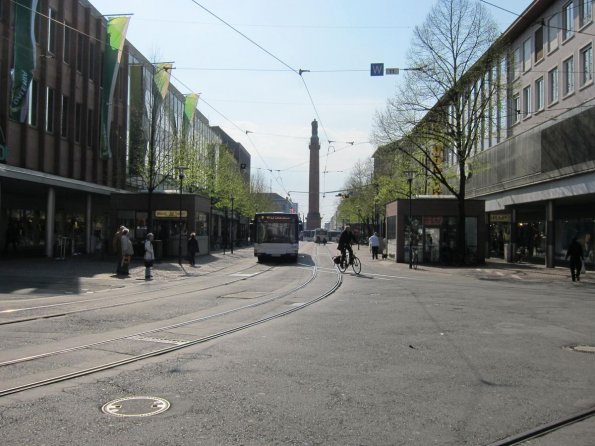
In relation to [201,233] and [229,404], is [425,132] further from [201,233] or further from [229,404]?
[229,404]

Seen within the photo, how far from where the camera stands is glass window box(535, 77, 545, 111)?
33034 millimetres

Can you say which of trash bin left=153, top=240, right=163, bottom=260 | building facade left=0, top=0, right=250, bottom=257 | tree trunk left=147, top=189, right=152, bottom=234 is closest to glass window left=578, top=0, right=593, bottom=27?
building facade left=0, top=0, right=250, bottom=257

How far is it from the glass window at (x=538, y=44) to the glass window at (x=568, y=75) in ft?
11.1

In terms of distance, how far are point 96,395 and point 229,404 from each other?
1.41 metres

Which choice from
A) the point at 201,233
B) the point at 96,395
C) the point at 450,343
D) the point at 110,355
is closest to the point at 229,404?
the point at 96,395

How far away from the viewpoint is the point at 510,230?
38500 mm

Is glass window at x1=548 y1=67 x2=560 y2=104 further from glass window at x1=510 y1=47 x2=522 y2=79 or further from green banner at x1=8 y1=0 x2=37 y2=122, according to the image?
green banner at x1=8 y1=0 x2=37 y2=122

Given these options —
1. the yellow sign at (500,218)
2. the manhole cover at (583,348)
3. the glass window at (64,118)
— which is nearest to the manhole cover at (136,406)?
the manhole cover at (583,348)

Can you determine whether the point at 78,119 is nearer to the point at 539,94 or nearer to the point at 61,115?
the point at 61,115

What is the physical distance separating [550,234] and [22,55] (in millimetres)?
27464

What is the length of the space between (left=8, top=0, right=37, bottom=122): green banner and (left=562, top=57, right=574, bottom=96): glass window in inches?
1018

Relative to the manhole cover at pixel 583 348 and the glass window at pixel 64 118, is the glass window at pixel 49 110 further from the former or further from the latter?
the manhole cover at pixel 583 348

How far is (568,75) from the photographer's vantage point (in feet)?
97.6

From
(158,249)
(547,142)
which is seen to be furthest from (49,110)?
(547,142)
